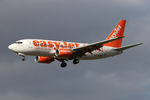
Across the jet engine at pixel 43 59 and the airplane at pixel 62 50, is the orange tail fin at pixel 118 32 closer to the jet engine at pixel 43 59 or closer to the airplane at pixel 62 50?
the airplane at pixel 62 50

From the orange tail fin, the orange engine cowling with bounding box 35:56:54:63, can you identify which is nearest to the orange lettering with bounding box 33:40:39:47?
the orange engine cowling with bounding box 35:56:54:63

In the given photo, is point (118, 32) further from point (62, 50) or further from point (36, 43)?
point (36, 43)

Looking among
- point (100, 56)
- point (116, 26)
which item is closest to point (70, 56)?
point (100, 56)

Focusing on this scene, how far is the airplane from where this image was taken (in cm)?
7444

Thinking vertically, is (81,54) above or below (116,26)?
below

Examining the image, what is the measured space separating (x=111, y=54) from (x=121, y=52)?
226 centimetres

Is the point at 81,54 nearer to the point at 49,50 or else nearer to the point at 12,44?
the point at 49,50

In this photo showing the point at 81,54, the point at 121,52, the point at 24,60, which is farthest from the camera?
the point at 121,52

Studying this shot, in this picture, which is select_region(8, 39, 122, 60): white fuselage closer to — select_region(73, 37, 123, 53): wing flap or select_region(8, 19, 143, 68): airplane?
select_region(8, 19, 143, 68): airplane

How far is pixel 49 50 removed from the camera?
75562mm

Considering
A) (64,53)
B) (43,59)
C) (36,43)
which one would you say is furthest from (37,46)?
(43,59)

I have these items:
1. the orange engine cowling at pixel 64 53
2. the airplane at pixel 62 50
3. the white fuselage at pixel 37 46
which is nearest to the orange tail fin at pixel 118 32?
the airplane at pixel 62 50

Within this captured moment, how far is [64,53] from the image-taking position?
248ft

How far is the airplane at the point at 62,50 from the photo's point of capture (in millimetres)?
74438
